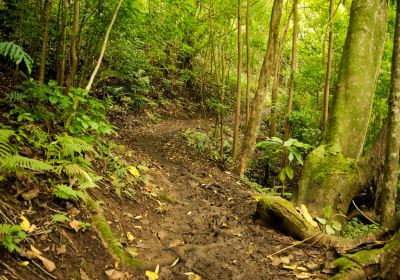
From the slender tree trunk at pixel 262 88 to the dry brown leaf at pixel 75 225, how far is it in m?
5.70

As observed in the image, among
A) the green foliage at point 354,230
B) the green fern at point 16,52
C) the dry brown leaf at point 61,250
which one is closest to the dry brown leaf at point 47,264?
the dry brown leaf at point 61,250

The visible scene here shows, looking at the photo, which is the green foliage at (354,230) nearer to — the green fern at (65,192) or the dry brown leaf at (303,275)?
the dry brown leaf at (303,275)

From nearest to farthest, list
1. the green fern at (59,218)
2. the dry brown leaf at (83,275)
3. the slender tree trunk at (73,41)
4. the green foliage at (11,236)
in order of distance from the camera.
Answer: the green foliage at (11,236) → the dry brown leaf at (83,275) → the green fern at (59,218) → the slender tree trunk at (73,41)

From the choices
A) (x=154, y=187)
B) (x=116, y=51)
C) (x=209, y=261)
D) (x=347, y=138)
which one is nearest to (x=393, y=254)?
(x=209, y=261)

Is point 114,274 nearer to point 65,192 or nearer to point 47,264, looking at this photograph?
point 47,264

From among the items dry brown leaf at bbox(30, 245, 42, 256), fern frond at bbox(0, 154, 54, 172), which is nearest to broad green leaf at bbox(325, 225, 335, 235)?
dry brown leaf at bbox(30, 245, 42, 256)

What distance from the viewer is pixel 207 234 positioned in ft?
14.4

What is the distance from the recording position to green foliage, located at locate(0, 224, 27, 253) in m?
2.46

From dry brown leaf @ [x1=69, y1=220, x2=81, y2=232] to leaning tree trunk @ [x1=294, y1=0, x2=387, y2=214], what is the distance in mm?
3187

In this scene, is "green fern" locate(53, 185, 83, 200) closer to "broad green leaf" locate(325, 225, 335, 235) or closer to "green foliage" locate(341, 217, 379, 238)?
"broad green leaf" locate(325, 225, 335, 235)

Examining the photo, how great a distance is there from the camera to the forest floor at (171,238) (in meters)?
3.00

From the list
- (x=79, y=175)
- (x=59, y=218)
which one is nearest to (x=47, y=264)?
(x=59, y=218)

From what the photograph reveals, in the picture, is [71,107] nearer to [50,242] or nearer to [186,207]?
[50,242]

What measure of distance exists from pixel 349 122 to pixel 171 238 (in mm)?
3350
